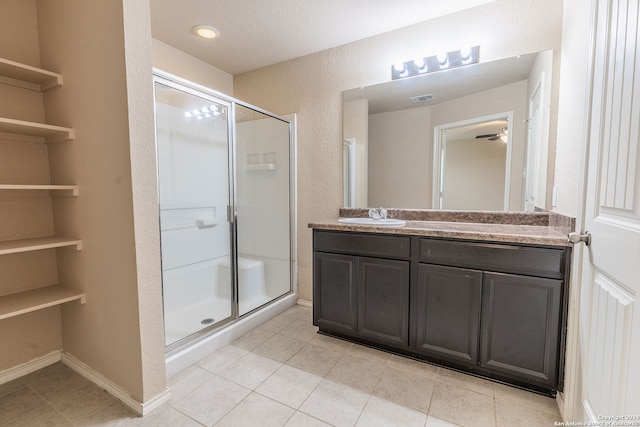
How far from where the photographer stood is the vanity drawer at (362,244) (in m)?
1.79

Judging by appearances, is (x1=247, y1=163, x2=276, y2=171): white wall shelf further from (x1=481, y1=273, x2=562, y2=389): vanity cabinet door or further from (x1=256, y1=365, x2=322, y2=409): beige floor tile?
(x1=481, y1=273, x2=562, y2=389): vanity cabinet door

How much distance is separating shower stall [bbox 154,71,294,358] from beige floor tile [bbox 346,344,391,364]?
35.3 inches

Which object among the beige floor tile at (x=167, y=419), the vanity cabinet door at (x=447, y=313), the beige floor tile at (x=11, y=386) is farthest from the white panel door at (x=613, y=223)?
the beige floor tile at (x=11, y=386)

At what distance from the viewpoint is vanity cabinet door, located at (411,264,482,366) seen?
1598 millimetres

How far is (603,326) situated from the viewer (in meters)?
0.97

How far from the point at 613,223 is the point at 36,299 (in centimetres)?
263

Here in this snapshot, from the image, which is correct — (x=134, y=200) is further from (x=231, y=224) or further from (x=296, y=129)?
(x=296, y=129)

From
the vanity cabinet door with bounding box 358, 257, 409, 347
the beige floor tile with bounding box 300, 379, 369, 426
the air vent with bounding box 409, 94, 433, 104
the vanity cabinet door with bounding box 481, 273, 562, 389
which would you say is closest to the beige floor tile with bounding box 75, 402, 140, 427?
the beige floor tile with bounding box 300, 379, 369, 426

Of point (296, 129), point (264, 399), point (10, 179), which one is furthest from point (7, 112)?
point (264, 399)

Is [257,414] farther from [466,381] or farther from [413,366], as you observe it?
[466,381]

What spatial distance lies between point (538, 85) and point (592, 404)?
5.66 feet

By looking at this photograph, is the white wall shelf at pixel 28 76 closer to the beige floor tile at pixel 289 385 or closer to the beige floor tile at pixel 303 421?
the beige floor tile at pixel 289 385

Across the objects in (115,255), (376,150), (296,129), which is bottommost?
(115,255)

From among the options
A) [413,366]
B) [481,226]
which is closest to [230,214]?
[413,366]
